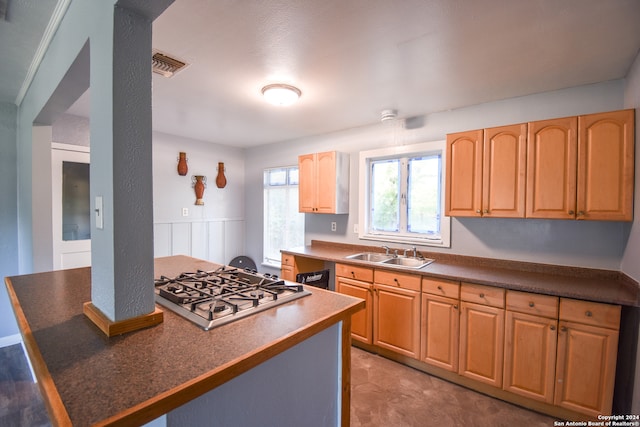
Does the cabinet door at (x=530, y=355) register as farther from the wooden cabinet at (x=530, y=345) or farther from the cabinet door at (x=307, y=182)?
the cabinet door at (x=307, y=182)

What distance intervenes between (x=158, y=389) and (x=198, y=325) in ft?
1.21

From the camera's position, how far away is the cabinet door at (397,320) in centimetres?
250

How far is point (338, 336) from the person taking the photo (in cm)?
138

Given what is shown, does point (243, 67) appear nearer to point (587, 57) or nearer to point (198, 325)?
point (198, 325)

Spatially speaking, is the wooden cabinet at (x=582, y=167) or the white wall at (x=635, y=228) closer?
the white wall at (x=635, y=228)

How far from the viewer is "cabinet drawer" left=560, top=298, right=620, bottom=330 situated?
5.71 feet

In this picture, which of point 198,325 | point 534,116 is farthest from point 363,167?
point 198,325

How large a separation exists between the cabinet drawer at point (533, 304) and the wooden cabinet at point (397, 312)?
67 centimetres

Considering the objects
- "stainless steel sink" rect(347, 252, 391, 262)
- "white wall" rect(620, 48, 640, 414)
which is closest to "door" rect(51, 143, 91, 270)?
"stainless steel sink" rect(347, 252, 391, 262)

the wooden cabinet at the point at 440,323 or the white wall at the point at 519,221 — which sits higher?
the white wall at the point at 519,221

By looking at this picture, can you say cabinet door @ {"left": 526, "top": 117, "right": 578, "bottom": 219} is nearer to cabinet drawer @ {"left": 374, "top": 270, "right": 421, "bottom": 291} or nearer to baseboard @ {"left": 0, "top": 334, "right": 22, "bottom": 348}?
cabinet drawer @ {"left": 374, "top": 270, "right": 421, "bottom": 291}

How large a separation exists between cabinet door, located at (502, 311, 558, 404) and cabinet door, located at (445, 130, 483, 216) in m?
0.87

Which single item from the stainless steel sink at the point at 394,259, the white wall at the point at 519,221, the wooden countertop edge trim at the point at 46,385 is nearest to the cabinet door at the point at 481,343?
the stainless steel sink at the point at 394,259

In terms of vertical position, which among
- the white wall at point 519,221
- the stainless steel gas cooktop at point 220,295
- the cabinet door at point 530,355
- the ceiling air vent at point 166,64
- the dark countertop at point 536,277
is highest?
the ceiling air vent at point 166,64
